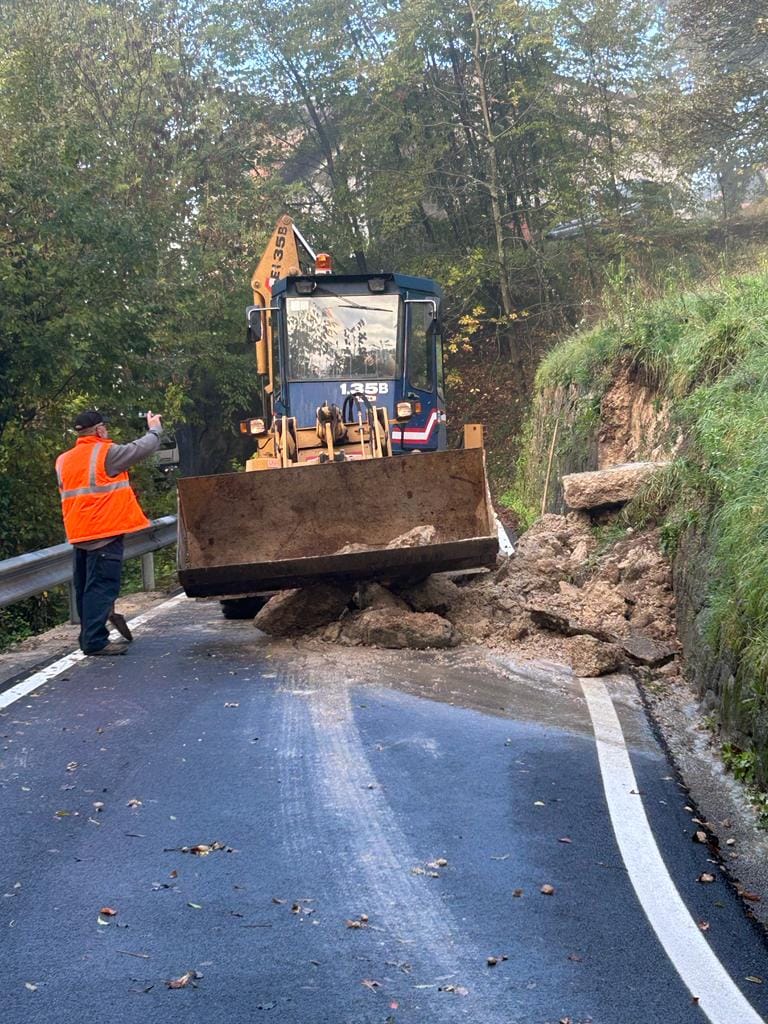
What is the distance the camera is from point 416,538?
9.01m

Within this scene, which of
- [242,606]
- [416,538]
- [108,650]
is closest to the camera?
[108,650]

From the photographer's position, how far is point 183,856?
4.56 metres

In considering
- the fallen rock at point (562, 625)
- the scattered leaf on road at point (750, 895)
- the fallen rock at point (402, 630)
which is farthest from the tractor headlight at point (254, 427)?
the scattered leaf on road at point (750, 895)

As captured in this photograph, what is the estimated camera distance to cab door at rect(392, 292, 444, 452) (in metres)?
13.1

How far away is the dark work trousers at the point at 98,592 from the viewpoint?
8820 mm

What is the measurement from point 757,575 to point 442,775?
202 cm

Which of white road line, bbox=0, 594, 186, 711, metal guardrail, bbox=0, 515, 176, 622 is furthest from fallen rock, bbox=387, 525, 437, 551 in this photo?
white road line, bbox=0, 594, 186, 711

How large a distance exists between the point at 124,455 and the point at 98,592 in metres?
1.02

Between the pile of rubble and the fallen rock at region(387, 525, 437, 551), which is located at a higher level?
the fallen rock at region(387, 525, 437, 551)

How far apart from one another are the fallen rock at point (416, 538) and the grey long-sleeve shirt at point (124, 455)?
6.18 ft

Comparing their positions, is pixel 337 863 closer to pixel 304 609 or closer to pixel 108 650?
pixel 108 650

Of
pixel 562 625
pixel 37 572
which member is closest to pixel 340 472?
pixel 562 625

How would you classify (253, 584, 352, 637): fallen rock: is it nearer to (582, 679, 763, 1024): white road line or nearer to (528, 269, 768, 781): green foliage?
(528, 269, 768, 781): green foliage

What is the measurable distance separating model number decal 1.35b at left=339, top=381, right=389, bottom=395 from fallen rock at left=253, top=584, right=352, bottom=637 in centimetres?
418
